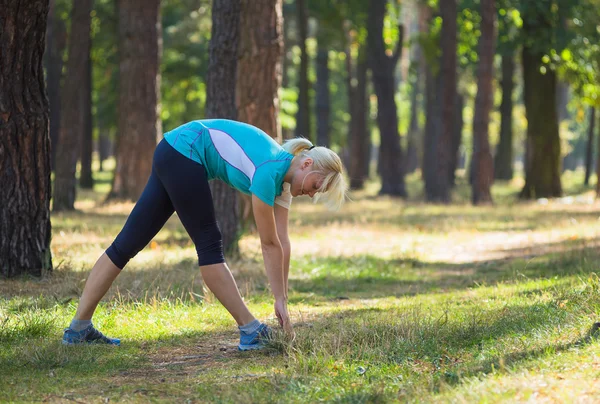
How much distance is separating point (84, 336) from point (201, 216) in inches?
50.6

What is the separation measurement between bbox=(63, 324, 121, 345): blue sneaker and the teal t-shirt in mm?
1447

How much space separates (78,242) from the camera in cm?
1166

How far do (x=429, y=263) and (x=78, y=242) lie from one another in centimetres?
489

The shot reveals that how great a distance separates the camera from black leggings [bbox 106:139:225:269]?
5.62 meters

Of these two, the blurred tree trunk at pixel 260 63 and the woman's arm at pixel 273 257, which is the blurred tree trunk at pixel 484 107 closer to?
the blurred tree trunk at pixel 260 63

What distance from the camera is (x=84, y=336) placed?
602cm

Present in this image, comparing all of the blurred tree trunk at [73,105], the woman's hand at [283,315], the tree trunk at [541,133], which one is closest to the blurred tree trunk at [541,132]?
the tree trunk at [541,133]

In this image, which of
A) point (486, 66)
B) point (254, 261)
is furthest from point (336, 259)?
point (486, 66)

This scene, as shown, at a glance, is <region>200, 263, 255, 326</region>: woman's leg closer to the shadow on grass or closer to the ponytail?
the ponytail

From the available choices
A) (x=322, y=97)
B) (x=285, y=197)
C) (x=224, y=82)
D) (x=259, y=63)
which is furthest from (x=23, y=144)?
(x=322, y=97)

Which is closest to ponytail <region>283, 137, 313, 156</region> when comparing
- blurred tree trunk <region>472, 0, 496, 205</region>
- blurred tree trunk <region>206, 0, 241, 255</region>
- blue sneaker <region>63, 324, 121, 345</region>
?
blue sneaker <region>63, 324, 121, 345</region>

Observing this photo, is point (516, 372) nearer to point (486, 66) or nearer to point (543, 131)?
point (486, 66)

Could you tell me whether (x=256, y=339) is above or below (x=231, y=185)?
below

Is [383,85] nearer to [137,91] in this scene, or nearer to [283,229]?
[137,91]
